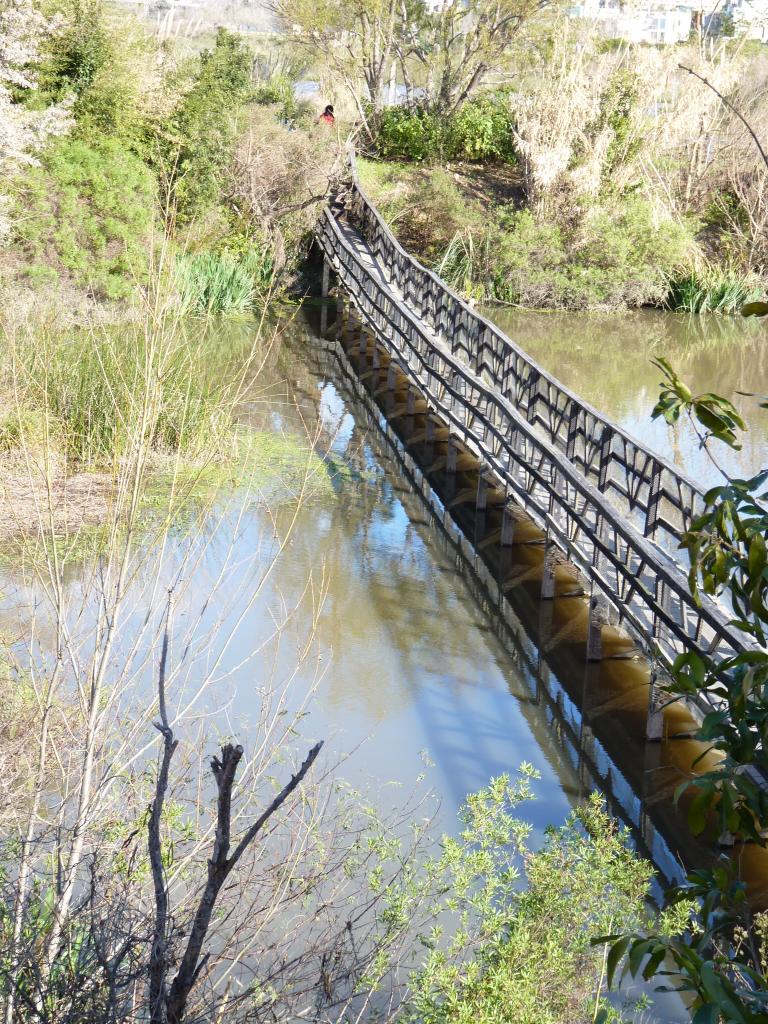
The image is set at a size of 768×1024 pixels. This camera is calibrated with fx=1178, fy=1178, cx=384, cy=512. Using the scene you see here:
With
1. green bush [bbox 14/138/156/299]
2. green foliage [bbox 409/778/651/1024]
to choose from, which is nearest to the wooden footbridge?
green foliage [bbox 409/778/651/1024]

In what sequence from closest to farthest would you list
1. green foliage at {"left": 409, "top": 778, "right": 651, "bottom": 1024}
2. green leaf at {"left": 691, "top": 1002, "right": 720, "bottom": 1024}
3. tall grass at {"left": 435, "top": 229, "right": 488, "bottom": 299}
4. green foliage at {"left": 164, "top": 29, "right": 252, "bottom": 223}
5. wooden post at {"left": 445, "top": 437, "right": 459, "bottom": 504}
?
green leaf at {"left": 691, "top": 1002, "right": 720, "bottom": 1024}, green foliage at {"left": 409, "top": 778, "right": 651, "bottom": 1024}, wooden post at {"left": 445, "top": 437, "right": 459, "bottom": 504}, green foliage at {"left": 164, "top": 29, "right": 252, "bottom": 223}, tall grass at {"left": 435, "top": 229, "right": 488, "bottom": 299}

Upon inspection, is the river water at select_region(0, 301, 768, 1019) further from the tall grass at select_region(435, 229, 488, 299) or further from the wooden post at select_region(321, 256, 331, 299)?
the tall grass at select_region(435, 229, 488, 299)

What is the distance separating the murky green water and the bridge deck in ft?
8.33

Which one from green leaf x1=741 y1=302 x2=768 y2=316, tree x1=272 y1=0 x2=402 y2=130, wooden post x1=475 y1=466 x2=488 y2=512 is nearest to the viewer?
green leaf x1=741 y1=302 x2=768 y2=316

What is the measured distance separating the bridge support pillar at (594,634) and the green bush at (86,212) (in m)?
11.3

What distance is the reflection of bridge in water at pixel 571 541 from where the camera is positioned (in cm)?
729

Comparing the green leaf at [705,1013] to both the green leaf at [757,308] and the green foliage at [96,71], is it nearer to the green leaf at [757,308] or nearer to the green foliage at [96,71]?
the green leaf at [757,308]

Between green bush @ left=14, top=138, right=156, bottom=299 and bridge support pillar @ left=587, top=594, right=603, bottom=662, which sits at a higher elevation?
green bush @ left=14, top=138, right=156, bottom=299

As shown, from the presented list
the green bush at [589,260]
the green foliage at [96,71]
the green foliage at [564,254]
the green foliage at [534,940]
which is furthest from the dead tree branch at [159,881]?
the green bush at [589,260]

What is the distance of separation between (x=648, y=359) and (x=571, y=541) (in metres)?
6.49

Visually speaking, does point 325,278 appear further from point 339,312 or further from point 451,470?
point 451,470

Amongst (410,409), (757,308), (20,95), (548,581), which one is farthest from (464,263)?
(757,308)

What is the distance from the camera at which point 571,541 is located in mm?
9016

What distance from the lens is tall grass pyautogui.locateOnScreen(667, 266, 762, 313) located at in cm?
2452
